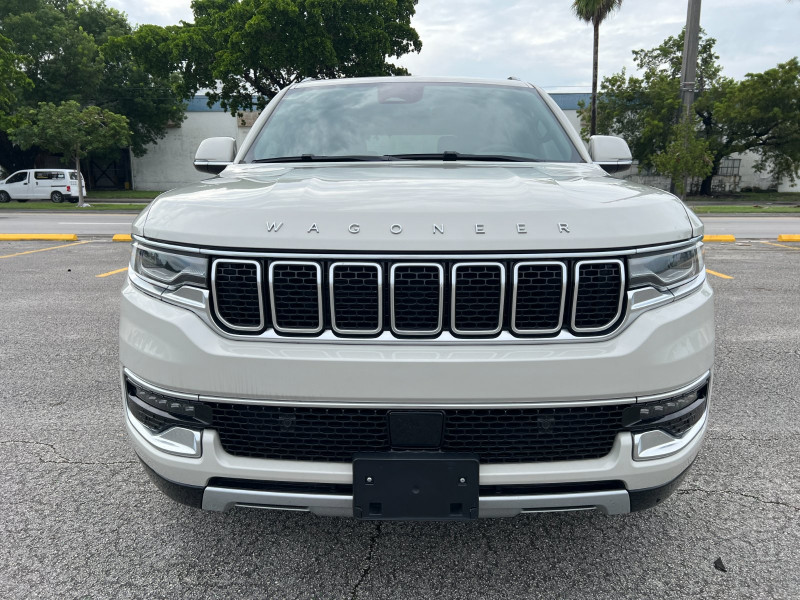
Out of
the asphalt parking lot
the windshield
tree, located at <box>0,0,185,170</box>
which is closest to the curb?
the asphalt parking lot

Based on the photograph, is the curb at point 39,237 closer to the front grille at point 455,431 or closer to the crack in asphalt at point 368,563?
the crack in asphalt at point 368,563

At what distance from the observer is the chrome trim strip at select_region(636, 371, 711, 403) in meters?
1.73

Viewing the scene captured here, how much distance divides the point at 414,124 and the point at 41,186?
30.6m

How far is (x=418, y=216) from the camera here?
1721mm

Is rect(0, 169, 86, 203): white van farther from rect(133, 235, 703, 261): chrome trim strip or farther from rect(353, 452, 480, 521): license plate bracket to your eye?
rect(353, 452, 480, 521): license plate bracket

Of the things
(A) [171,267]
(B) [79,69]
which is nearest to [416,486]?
(A) [171,267]

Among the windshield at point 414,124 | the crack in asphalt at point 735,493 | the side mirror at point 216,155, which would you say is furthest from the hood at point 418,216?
the crack in asphalt at point 735,493

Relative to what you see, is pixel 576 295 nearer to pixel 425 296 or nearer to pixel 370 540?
pixel 425 296

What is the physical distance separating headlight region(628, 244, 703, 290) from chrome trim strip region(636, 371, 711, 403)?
0.32 meters

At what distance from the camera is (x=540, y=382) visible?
1.65 meters

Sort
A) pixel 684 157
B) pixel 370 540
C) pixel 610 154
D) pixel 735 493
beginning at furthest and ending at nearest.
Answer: pixel 684 157
pixel 610 154
pixel 735 493
pixel 370 540

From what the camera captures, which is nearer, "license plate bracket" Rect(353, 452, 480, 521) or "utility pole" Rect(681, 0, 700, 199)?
"license plate bracket" Rect(353, 452, 480, 521)

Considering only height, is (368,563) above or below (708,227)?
above

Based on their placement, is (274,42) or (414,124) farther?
(274,42)
